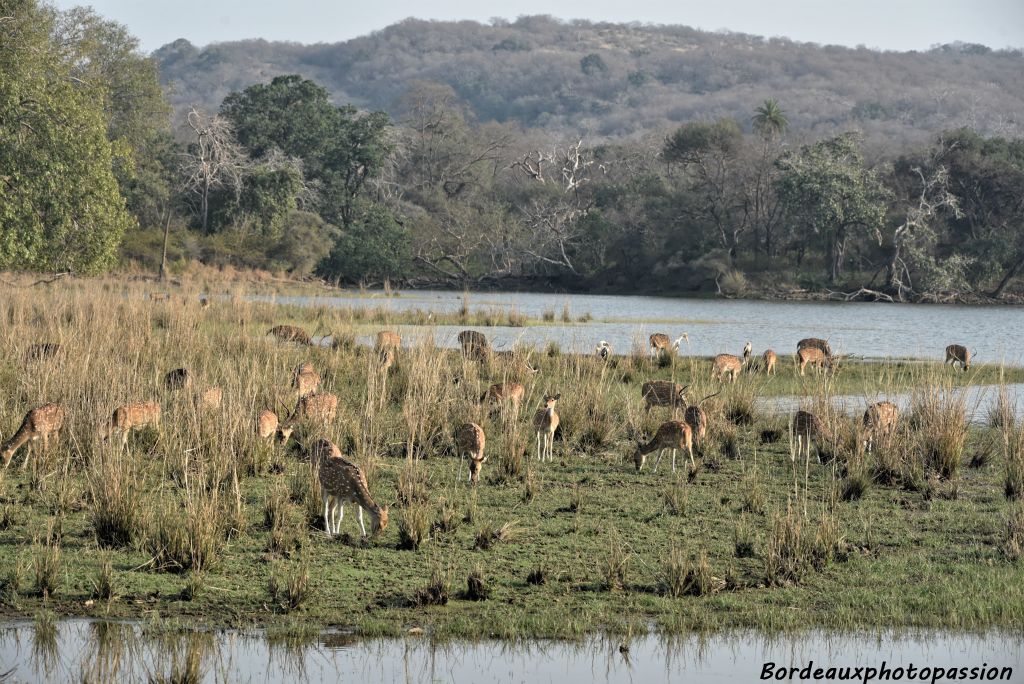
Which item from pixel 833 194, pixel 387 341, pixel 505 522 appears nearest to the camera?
pixel 505 522

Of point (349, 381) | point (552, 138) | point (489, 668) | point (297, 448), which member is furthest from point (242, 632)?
point (552, 138)

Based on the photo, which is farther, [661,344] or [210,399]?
[661,344]

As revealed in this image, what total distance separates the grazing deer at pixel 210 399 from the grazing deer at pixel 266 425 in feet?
1.16

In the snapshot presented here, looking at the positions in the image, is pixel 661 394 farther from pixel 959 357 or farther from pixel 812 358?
pixel 959 357

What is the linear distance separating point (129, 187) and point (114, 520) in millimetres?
41869

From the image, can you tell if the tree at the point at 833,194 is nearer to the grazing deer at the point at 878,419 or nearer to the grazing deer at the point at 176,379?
the grazing deer at the point at 878,419

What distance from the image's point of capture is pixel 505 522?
850 cm

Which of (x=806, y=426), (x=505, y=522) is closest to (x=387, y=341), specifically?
(x=806, y=426)

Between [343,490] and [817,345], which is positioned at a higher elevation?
[817,345]

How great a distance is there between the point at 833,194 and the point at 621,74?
11727 cm

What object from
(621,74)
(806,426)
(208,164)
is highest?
(621,74)

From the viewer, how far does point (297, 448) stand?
10539 mm

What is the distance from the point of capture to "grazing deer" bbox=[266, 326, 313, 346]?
56.5ft

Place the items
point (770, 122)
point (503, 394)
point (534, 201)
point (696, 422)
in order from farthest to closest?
point (770, 122) < point (534, 201) < point (503, 394) < point (696, 422)
